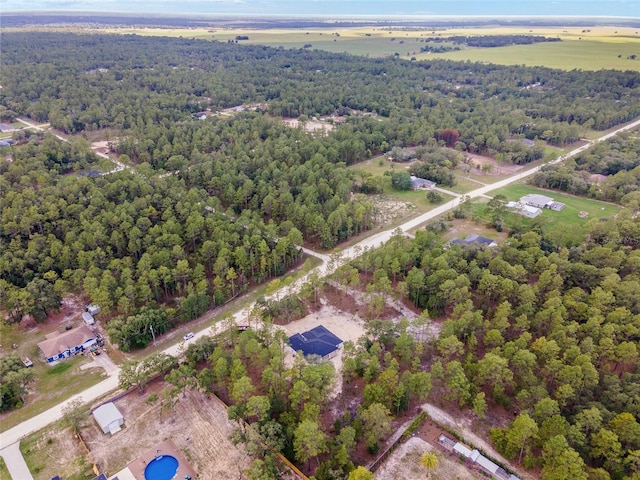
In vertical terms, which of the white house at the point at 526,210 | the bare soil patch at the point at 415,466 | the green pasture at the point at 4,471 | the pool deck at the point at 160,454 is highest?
the white house at the point at 526,210

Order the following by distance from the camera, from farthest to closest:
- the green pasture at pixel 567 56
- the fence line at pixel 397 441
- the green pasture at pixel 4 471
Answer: the green pasture at pixel 567 56 → the fence line at pixel 397 441 → the green pasture at pixel 4 471

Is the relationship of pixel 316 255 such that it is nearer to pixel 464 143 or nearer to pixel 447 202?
pixel 447 202

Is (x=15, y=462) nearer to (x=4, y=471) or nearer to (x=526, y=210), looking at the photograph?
(x=4, y=471)

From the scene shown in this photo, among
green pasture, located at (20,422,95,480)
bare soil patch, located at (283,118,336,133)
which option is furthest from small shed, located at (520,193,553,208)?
green pasture, located at (20,422,95,480)

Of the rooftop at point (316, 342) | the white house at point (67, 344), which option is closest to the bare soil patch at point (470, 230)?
the rooftop at point (316, 342)

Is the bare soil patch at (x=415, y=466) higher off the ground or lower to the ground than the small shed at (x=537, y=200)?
lower

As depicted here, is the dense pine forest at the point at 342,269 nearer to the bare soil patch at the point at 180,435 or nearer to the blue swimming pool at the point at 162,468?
the bare soil patch at the point at 180,435

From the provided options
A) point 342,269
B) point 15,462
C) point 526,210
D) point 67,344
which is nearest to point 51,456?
point 15,462

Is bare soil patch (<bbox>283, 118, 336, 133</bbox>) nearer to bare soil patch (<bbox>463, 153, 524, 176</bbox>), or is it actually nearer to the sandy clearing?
bare soil patch (<bbox>463, 153, 524, 176</bbox>)
